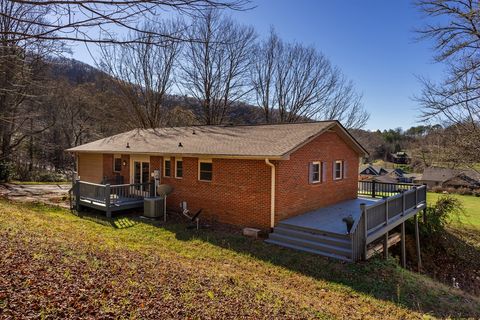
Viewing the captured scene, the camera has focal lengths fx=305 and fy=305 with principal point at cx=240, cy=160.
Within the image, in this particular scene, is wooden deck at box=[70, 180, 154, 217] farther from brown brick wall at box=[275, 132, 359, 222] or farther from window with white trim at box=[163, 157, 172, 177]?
brown brick wall at box=[275, 132, 359, 222]

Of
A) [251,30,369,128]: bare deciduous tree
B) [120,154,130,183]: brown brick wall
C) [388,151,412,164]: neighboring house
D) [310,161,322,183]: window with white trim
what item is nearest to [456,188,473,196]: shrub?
[251,30,369,128]: bare deciduous tree

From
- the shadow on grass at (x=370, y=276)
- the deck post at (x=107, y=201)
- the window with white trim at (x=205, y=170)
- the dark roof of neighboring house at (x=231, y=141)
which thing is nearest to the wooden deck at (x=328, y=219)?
the shadow on grass at (x=370, y=276)

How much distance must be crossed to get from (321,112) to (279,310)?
30092 mm

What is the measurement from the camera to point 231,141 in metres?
13.3

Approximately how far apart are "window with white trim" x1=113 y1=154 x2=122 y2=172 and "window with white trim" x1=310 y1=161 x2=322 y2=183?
10487mm

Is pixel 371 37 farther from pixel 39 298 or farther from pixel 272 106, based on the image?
pixel 39 298

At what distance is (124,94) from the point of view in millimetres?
28703

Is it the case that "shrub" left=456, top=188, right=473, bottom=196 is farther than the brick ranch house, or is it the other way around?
"shrub" left=456, top=188, right=473, bottom=196

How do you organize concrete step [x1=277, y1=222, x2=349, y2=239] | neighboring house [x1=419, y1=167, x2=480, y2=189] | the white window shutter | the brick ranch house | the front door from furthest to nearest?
neighboring house [x1=419, y1=167, x2=480, y2=189] → the front door → the white window shutter → the brick ranch house → concrete step [x1=277, y1=222, x2=349, y2=239]

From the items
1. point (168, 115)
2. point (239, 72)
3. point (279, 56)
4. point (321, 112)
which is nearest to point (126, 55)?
point (168, 115)

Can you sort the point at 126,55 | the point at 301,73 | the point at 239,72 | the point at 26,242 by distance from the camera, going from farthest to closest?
the point at 301,73
the point at 239,72
the point at 126,55
the point at 26,242

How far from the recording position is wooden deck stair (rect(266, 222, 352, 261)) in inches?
343

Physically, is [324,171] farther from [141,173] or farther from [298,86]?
[298,86]

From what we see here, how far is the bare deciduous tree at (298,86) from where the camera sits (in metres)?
31.3
